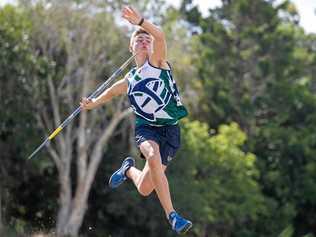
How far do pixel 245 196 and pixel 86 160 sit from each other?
8139mm

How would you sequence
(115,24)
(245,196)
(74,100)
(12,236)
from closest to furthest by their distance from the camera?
(12,236) → (115,24) → (74,100) → (245,196)

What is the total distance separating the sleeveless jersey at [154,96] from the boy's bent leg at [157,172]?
10.7 inches

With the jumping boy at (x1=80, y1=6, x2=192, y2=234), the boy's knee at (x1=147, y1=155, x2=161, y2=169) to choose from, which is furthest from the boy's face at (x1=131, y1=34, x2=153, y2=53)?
the boy's knee at (x1=147, y1=155, x2=161, y2=169)

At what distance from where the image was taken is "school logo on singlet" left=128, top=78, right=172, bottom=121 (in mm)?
8734

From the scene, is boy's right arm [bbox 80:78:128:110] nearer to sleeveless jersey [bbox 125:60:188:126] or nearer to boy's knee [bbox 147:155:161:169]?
sleeveless jersey [bbox 125:60:188:126]

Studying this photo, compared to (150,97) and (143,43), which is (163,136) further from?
(143,43)

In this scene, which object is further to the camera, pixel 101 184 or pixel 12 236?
pixel 101 184

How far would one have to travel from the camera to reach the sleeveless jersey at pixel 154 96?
874cm

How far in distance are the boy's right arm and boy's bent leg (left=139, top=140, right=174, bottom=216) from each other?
696mm

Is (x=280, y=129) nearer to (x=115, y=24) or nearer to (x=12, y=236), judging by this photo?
(x=115, y=24)

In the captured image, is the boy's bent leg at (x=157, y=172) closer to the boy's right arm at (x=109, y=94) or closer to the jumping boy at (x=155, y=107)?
the jumping boy at (x=155, y=107)

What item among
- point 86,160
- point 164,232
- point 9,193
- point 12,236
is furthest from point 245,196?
point 12,236

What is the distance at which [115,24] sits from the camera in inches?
1389

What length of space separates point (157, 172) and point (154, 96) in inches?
26.3
